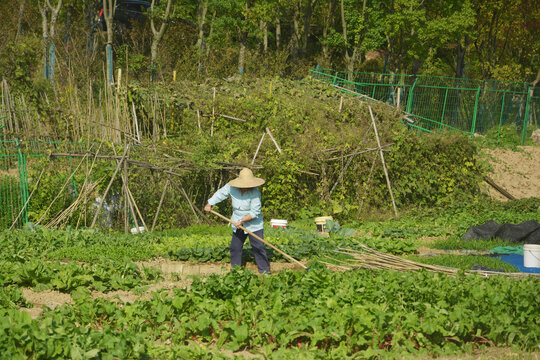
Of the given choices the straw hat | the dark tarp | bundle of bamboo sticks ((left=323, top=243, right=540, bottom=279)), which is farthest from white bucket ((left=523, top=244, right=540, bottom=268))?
the straw hat

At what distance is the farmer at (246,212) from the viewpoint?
8.59 m

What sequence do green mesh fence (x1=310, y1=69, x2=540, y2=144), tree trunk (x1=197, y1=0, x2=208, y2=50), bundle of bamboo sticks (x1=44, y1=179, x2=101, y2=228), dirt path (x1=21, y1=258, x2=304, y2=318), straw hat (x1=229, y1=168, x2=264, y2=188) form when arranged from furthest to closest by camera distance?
tree trunk (x1=197, y1=0, x2=208, y2=50) → green mesh fence (x1=310, y1=69, x2=540, y2=144) → bundle of bamboo sticks (x1=44, y1=179, x2=101, y2=228) → straw hat (x1=229, y1=168, x2=264, y2=188) → dirt path (x1=21, y1=258, x2=304, y2=318)

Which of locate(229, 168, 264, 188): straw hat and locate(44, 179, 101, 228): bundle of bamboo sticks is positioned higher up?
locate(229, 168, 264, 188): straw hat

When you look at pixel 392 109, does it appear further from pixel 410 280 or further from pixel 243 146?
pixel 410 280

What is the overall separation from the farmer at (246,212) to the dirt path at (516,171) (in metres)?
10.2

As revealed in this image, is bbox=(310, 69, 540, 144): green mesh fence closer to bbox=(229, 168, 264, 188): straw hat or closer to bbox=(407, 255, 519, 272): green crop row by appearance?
bbox=(407, 255, 519, 272): green crop row

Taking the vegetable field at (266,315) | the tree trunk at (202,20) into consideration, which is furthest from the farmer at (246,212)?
the tree trunk at (202,20)

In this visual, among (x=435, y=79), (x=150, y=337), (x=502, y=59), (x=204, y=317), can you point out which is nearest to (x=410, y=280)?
(x=204, y=317)

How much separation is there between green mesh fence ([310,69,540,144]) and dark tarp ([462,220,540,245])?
9970mm

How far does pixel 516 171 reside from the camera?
19.8m

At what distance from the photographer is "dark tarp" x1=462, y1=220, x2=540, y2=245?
1077cm

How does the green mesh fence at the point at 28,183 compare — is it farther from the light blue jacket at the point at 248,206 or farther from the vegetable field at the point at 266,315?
the light blue jacket at the point at 248,206

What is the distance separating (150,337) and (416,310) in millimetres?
2664

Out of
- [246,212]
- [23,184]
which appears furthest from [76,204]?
[246,212]
